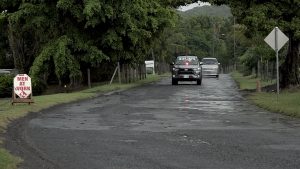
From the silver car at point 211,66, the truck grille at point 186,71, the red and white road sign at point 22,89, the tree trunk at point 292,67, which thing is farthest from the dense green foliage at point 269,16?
the silver car at point 211,66

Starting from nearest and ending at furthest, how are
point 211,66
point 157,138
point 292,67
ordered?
1. point 157,138
2. point 292,67
3. point 211,66

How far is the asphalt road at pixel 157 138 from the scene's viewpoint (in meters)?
10.1

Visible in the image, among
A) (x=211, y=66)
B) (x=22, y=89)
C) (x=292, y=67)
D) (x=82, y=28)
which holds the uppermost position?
(x=82, y=28)

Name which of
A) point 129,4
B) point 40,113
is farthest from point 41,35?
point 40,113

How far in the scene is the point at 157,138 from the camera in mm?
13250

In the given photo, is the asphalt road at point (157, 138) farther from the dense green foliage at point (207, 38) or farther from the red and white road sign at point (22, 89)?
the dense green foliage at point (207, 38)

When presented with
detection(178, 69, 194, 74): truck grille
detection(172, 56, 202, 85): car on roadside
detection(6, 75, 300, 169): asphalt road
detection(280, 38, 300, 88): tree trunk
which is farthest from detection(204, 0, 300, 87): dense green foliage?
detection(178, 69, 194, 74): truck grille

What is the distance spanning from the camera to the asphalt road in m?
10.1

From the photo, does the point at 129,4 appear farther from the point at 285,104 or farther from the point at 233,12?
the point at 285,104

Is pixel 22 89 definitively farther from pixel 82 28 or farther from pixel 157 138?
pixel 82 28

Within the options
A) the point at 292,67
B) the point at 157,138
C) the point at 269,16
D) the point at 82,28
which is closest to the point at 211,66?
the point at 82,28

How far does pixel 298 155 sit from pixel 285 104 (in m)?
10.9

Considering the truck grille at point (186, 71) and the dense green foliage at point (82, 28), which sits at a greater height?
the dense green foliage at point (82, 28)

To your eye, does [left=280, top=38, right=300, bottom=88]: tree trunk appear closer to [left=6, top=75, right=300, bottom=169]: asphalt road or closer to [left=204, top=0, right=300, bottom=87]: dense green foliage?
[left=204, top=0, right=300, bottom=87]: dense green foliage
